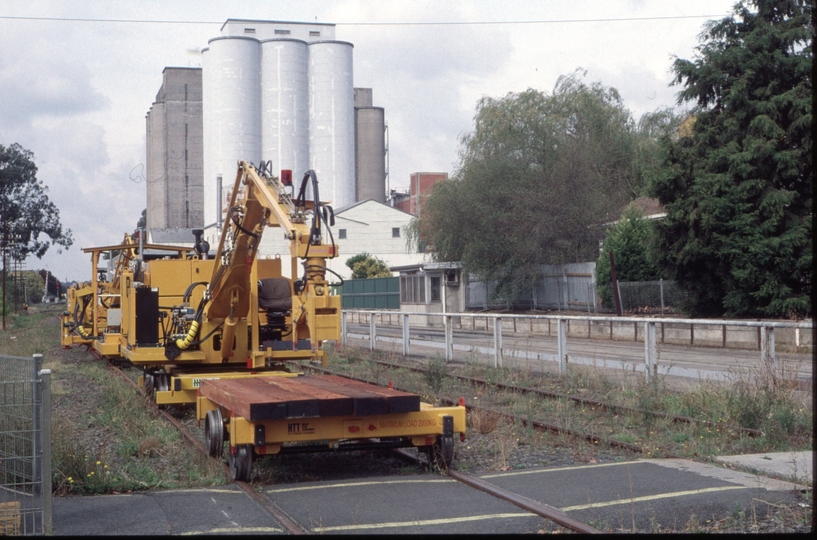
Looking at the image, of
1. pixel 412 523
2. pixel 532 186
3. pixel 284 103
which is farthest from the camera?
pixel 284 103

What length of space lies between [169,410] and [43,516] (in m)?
8.21

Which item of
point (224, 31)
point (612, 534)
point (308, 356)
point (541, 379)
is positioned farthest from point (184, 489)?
point (224, 31)

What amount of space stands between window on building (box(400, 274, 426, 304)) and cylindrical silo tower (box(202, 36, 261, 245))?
31.4 meters

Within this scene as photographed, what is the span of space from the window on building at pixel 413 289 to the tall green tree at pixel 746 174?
55.5ft

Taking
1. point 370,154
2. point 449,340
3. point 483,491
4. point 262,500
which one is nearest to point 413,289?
point 449,340

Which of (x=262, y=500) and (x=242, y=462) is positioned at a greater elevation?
(x=242, y=462)

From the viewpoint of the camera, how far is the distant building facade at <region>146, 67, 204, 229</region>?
88938 millimetres

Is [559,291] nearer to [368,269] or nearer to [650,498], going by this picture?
[368,269]

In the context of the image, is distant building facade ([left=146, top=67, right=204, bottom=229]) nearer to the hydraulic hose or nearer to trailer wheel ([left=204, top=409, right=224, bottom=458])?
the hydraulic hose

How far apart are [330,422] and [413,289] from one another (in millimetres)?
39069

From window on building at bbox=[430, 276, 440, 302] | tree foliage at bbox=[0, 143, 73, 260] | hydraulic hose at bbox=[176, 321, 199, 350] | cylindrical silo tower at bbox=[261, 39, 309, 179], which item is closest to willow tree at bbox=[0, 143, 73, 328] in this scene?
tree foliage at bbox=[0, 143, 73, 260]

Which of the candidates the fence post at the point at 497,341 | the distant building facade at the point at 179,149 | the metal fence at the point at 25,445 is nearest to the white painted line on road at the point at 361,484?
the metal fence at the point at 25,445

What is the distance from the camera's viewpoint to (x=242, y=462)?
827 cm

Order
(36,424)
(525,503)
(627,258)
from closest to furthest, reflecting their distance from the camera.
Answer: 1. (36,424)
2. (525,503)
3. (627,258)
